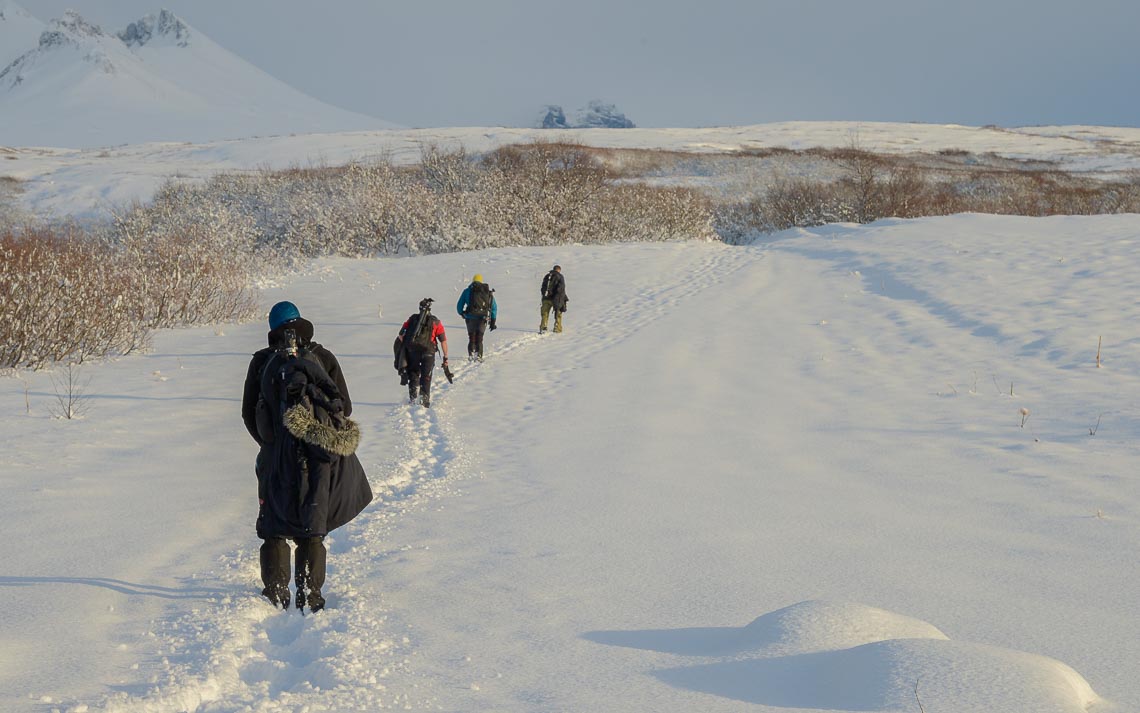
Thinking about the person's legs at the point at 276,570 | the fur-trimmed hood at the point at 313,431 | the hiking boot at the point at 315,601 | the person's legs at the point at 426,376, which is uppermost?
the fur-trimmed hood at the point at 313,431

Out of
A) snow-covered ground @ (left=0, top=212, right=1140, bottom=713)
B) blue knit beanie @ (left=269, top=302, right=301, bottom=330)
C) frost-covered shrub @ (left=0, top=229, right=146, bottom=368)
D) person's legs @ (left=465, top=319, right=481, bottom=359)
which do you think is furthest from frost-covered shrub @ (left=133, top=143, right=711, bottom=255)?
blue knit beanie @ (left=269, top=302, right=301, bottom=330)

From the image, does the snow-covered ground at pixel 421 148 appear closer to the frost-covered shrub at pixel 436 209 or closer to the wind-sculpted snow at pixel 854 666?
the frost-covered shrub at pixel 436 209

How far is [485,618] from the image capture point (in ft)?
14.8

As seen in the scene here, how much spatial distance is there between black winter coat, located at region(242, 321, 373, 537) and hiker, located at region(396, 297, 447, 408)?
6225 mm

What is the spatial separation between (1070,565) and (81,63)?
24042 centimetres

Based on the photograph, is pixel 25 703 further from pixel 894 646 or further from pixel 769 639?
pixel 894 646

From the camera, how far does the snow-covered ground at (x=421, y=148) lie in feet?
155

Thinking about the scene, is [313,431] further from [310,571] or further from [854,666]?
[854,666]

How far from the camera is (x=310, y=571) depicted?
461cm

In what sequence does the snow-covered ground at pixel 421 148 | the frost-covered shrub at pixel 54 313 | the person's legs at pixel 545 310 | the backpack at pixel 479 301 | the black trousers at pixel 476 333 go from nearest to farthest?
the frost-covered shrub at pixel 54 313 < the backpack at pixel 479 301 < the black trousers at pixel 476 333 < the person's legs at pixel 545 310 < the snow-covered ground at pixel 421 148

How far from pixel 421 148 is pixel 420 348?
37756mm

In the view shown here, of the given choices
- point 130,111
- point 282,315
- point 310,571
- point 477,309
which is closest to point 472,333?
point 477,309

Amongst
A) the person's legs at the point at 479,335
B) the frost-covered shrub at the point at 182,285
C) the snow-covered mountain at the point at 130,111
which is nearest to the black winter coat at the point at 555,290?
the person's legs at the point at 479,335

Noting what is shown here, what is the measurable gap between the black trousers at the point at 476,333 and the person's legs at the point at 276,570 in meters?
9.46
